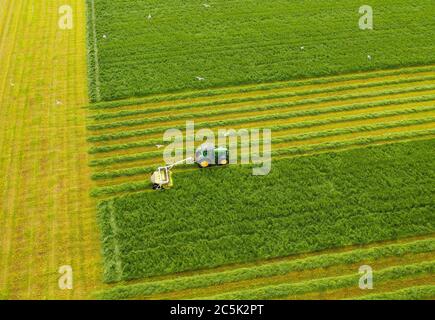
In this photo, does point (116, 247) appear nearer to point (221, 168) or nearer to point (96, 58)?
point (221, 168)

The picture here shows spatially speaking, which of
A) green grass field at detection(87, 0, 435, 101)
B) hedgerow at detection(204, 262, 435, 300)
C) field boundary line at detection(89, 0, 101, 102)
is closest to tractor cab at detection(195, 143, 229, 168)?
green grass field at detection(87, 0, 435, 101)

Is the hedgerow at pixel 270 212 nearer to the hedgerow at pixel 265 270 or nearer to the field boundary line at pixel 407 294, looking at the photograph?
the hedgerow at pixel 265 270

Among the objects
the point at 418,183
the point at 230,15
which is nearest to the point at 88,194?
the point at 418,183

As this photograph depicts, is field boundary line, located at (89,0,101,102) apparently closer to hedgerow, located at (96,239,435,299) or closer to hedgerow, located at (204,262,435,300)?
hedgerow, located at (96,239,435,299)

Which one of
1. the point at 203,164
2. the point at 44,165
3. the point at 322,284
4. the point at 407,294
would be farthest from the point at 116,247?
the point at 407,294
